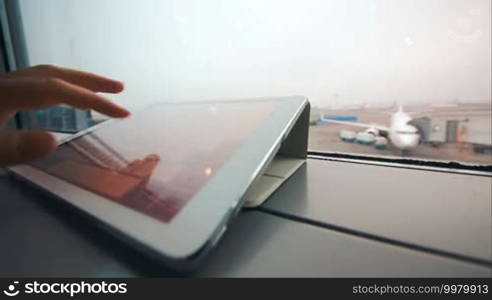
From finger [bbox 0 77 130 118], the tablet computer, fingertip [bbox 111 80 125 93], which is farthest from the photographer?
fingertip [bbox 111 80 125 93]

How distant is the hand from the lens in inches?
12.1

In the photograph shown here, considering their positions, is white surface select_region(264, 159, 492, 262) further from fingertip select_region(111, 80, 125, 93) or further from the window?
fingertip select_region(111, 80, 125, 93)

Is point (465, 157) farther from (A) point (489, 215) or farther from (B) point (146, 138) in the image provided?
(B) point (146, 138)

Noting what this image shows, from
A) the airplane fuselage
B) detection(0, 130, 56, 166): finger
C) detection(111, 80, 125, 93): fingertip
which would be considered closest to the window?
the airplane fuselage

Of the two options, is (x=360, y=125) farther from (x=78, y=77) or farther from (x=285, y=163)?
(x=78, y=77)

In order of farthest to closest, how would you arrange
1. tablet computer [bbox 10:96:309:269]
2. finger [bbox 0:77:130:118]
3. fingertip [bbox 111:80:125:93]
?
fingertip [bbox 111:80:125:93], finger [bbox 0:77:130:118], tablet computer [bbox 10:96:309:269]

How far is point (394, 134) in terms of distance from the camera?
548 mm

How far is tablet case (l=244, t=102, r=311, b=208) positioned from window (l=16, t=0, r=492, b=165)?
11cm

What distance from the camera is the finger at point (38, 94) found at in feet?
1.14

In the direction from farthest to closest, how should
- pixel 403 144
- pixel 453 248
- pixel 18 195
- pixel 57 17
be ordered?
pixel 57 17 < pixel 403 144 < pixel 18 195 < pixel 453 248

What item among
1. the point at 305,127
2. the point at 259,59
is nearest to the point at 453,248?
the point at 305,127

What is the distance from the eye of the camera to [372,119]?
0.56 metres

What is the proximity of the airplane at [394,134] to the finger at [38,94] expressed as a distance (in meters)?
0.48

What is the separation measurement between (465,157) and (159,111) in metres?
0.60
